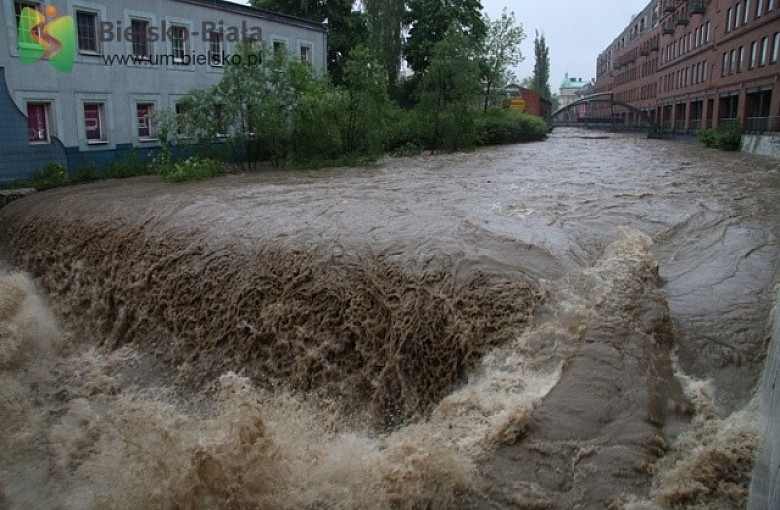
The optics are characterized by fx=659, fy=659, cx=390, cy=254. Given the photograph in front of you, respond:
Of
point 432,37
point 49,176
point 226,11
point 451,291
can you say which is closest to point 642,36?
point 432,37

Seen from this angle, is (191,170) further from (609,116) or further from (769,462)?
(609,116)

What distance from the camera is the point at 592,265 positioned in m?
7.63

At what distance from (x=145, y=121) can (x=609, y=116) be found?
76.3 m

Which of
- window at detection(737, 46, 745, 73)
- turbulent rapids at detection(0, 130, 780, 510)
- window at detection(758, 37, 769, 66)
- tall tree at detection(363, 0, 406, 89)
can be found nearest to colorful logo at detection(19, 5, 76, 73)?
turbulent rapids at detection(0, 130, 780, 510)

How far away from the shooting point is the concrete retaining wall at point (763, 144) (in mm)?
22156

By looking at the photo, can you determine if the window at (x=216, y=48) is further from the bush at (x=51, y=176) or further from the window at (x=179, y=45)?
the bush at (x=51, y=176)

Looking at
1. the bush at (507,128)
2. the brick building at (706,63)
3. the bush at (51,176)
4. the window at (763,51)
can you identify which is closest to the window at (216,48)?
the bush at (51,176)

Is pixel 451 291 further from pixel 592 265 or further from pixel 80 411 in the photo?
pixel 80 411

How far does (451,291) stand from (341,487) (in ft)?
8.80

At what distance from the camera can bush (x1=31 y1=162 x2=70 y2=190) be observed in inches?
607

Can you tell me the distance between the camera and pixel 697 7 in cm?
4425

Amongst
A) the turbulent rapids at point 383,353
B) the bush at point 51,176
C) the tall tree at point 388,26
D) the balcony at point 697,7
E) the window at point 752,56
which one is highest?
the balcony at point 697,7

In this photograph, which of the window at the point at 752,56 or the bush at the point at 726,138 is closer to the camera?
the bush at the point at 726,138

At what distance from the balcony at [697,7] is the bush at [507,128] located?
13.7 metres
